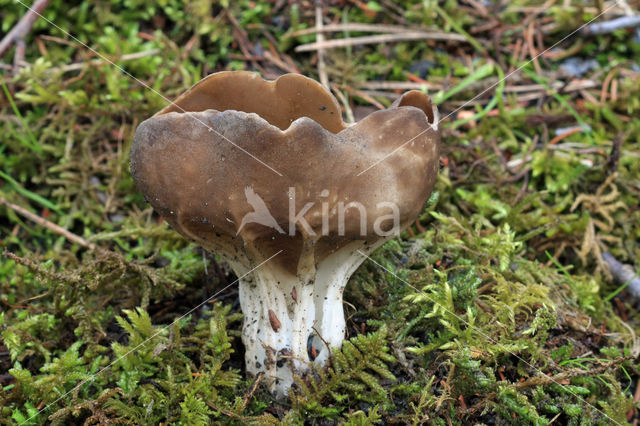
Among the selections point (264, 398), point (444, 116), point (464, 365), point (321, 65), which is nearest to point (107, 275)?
point (264, 398)

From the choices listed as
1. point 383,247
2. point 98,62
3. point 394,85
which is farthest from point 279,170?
point 98,62

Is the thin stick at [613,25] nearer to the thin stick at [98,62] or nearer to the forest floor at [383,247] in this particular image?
the forest floor at [383,247]

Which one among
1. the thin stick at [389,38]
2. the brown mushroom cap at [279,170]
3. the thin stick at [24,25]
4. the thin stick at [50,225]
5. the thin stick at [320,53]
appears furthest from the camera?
the thin stick at [389,38]

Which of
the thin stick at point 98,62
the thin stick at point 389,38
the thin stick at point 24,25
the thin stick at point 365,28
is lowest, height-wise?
the thin stick at point 389,38

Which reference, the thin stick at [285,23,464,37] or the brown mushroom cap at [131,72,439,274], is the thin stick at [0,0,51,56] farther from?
the brown mushroom cap at [131,72,439,274]

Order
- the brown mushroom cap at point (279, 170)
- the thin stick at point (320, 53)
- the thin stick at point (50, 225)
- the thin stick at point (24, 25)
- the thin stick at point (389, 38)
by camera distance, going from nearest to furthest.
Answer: the brown mushroom cap at point (279, 170) → the thin stick at point (50, 225) → the thin stick at point (24, 25) → the thin stick at point (320, 53) → the thin stick at point (389, 38)

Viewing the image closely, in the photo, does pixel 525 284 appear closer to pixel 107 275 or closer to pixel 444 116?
pixel 444 116

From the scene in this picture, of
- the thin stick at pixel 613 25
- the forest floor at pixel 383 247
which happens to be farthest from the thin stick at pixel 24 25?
the thin stick at pixel 613 25
